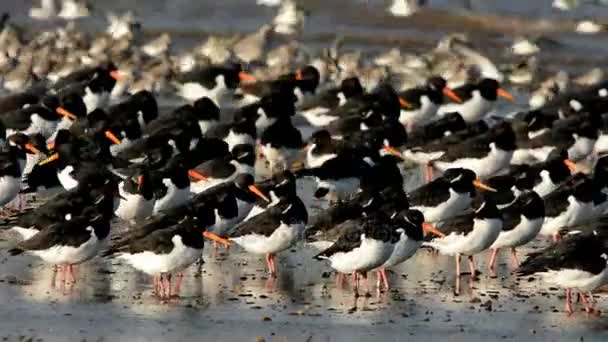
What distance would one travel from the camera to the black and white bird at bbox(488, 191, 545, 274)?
17.8 metres

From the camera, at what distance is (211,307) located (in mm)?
15273

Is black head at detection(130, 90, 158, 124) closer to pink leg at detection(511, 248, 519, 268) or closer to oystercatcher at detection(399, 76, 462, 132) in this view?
oystercatcher at detection(399, 76, 462, 132)

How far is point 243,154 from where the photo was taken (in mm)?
21484

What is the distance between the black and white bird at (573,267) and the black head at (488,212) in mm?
1316

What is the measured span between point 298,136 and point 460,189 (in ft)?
16.3

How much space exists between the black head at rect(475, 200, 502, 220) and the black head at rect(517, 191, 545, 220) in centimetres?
56

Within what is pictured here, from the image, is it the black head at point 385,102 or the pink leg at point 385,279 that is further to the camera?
the black head at point 385,102

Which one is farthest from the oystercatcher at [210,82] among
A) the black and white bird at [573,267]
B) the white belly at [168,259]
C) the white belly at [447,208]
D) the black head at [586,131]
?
the black and white bird at [573,267]

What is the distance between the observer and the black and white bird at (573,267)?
51.5 feet

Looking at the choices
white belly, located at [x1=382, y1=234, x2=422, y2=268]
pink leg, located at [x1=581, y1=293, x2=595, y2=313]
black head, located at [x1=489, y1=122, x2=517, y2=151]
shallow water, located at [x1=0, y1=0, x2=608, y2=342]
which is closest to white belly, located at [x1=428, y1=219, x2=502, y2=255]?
shallow water, located at [x1=0, y1=0, x2=608, y2=342]

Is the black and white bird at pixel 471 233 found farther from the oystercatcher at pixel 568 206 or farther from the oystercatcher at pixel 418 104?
the oystercatcher at pixel 418 104

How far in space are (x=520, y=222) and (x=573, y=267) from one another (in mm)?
2187

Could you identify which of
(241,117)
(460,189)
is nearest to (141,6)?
(241,117)

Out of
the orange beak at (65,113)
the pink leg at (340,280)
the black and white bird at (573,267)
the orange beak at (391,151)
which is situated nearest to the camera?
the black and white bird at (573,267)
